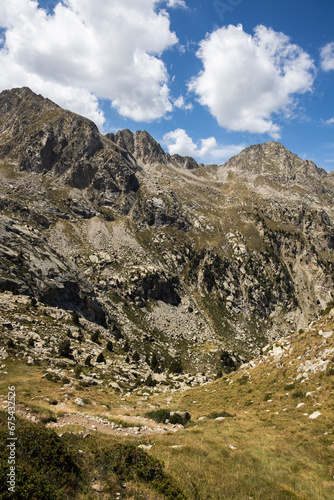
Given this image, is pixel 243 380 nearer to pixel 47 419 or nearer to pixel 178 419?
pixel 178 419

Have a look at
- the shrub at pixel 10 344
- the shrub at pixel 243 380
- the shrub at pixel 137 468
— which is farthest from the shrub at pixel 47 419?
the shrub at pixel 243 380

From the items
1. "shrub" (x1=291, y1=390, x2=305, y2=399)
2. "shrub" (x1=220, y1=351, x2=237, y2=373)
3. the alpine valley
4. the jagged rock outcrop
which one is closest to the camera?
the alpine valley

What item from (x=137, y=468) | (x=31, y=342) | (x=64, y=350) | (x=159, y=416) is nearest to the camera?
(x=137, y=468)

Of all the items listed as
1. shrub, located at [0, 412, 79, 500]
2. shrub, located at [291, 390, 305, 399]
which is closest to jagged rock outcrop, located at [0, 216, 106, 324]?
shrub, located at [0, 412, 79, 500]

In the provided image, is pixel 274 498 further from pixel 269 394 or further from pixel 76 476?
pixel 269 394

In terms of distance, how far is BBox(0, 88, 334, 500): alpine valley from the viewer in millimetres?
12469

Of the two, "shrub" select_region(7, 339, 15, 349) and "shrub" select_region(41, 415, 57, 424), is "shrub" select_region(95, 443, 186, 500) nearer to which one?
"shrub" select_region(41, 415, 57, 424)

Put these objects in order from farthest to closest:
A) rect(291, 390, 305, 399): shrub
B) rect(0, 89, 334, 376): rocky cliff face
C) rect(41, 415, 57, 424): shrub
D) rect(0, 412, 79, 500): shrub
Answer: rect(0, 89, 334, 376): rocky cliff face < rect(291, 390, 305, 399): shrub < rect(41, 415, 57, 424): shrub < rect(0, 412, 79, 500): shrub

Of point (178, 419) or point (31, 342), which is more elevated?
point (178, 419)

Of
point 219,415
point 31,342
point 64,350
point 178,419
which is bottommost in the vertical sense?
point 64,350

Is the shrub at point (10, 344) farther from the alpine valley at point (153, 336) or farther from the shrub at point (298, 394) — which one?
the shrub at point (298, 394)

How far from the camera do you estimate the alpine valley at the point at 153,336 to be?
40.9ft

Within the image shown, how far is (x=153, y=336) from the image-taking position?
99.5m

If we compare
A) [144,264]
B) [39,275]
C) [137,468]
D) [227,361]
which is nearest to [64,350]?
[137,468]
